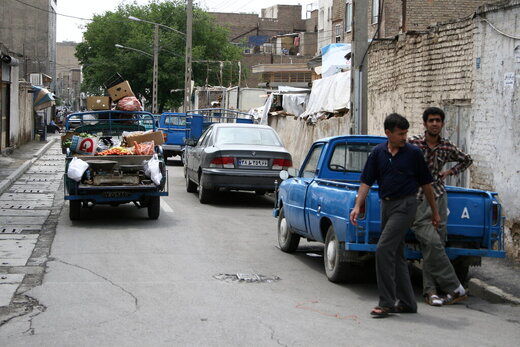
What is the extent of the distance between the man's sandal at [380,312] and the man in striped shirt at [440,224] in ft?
2.78

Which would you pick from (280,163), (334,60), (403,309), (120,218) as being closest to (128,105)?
(120,218)

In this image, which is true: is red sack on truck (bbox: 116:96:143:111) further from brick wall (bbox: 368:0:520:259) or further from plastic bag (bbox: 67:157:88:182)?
brick wall (bbox: 368:0:520:259)

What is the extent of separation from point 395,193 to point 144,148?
7.52m

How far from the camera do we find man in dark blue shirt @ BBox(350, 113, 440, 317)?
7.44 metres

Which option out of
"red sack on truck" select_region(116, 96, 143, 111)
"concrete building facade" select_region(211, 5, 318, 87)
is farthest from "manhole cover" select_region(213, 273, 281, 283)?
"concrete building facade" select_region(211, 5, 318, 87)

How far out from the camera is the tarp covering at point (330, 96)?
2245 centimetres

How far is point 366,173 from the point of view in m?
7.59

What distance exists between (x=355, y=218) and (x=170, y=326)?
2108mm

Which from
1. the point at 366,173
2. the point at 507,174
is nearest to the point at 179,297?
the point at 366,173

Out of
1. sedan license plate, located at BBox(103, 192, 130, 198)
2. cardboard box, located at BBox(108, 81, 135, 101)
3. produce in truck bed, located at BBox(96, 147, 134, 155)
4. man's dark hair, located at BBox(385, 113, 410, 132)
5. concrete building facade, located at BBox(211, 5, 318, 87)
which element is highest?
concrete building facade, located at BBox(211, 5, 318, 87)

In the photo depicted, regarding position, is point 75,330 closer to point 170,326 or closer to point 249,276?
point 170,326

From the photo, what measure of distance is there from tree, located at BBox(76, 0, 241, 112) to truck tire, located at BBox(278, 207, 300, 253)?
59093 mm

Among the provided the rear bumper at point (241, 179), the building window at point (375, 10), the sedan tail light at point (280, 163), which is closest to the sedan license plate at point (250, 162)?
the rear bumper at point (241, 179)

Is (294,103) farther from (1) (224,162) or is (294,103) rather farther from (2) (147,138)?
(2) (147,138)
